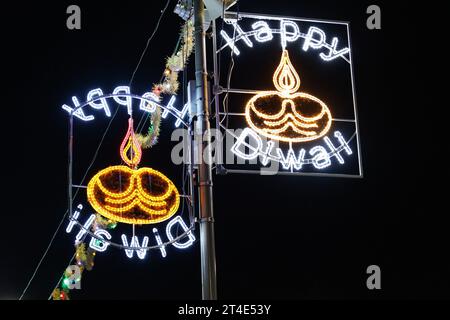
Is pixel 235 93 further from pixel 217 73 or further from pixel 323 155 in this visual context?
pixel 323 155

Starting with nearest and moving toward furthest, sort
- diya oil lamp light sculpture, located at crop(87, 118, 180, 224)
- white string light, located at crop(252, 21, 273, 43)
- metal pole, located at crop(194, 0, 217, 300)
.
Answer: metal pole, located at crop(194, 0, 217, 300), diya oil lamp light sculpture, located at crop(87, 118, 180, 224), white string light, located at crop(252, 21, 273, 43)

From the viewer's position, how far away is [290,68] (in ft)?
32.2

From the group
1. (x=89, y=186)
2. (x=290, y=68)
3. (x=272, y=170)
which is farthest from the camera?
(x=290, y=68)

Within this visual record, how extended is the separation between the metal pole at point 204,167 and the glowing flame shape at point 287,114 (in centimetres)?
85

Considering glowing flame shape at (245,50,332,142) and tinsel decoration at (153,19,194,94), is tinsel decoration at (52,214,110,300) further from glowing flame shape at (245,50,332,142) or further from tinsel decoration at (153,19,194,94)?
glowing flame shape at (245,50,332,142)

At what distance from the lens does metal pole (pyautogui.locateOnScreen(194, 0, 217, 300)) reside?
7.68m

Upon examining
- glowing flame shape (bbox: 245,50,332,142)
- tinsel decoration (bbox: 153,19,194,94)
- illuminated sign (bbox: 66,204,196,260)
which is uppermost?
tinsel decoration (bbox: 153,19,194,94)

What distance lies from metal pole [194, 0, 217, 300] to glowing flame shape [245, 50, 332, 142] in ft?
2.78

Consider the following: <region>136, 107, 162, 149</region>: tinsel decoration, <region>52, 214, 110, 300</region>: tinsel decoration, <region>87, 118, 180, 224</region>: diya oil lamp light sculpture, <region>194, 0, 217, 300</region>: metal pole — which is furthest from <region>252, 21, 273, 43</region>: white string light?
<region>52, 214, 110, 300</region>: tinsel decoration

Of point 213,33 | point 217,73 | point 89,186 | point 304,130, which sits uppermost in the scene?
point 213,33

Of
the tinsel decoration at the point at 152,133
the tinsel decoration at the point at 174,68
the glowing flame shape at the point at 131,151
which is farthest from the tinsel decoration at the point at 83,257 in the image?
the glowing flame shape at the point at 131,151


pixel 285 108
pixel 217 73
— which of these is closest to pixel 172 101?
pixel 217 73

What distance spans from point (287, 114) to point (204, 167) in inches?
63.4

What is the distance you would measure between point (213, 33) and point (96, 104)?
1.74m
